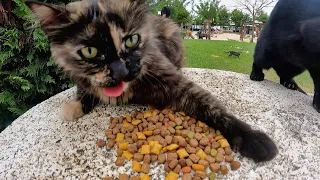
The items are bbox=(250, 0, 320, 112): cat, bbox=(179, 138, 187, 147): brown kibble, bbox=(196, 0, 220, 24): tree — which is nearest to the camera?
bbox=(179, 138, 187, 147): brown kibble

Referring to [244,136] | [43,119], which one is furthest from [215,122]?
[43,119]

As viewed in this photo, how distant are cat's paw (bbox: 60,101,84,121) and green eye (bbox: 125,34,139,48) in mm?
420

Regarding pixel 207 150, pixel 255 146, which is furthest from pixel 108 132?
pixel 255 146

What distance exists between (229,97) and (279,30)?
0.41 metres

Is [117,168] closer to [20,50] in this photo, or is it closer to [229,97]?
[229,97]

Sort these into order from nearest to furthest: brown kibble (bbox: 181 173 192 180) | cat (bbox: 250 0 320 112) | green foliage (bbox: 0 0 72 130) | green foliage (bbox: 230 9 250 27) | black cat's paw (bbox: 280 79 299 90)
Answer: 1. brown kibble (bbox: 181 173 192 180)
2. cat (bbox: 250 0 320 112)
3. black cat's paw (bbox: 280 79 299 90)
4. green foliage (bbox: 0 0 72 130)
5. green foliage (bbox: 230 9 250 27)

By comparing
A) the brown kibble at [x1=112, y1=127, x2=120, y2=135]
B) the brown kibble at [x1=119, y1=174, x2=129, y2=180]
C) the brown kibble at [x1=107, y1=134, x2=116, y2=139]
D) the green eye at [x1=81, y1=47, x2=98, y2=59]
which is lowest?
the brown kibble at [x1=119, y1=174, x2=129, y2=180]

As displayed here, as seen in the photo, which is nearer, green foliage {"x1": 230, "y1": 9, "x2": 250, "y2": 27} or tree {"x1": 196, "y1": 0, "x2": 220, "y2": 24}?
green foliage {"x1": 230, "y1": 9, "x2": 250, "y2": 27}

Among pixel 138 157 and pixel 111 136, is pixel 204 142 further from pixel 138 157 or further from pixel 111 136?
pixel 111 136

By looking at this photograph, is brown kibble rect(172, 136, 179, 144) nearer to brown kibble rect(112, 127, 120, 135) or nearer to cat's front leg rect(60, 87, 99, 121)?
brown kibble rect(112, 127, 120, 135)

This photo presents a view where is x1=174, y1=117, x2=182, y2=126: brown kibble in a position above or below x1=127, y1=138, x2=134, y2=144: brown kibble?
above

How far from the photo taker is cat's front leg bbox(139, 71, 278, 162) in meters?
0.90

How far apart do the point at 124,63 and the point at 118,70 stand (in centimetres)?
4

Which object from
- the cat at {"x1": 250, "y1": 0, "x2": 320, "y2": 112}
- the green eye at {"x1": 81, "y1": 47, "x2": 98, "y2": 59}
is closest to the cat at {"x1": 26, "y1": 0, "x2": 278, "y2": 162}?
the green eye at {"x1": 81, "y1": 47, "x2": 98, "y2": 59}
